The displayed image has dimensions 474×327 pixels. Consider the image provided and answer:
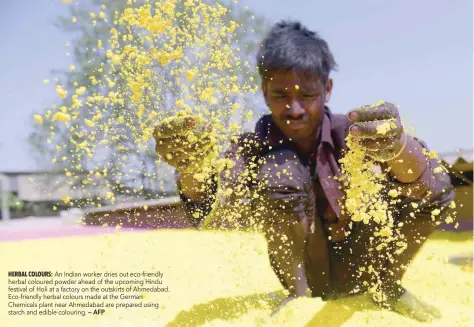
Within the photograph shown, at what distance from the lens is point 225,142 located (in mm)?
1552

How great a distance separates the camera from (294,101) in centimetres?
160

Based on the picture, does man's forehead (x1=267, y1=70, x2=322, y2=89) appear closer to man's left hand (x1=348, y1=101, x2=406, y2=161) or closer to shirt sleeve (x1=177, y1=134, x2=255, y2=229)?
shirt sleeve (x1=177, y1=134, x2=255, y2=229)

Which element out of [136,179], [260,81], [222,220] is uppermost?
[260,81]

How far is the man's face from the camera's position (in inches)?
63.0

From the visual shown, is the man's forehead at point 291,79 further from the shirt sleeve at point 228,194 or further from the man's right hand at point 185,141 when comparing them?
the man's right hand at point 185,141

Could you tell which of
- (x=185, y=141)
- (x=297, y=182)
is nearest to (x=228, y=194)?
(x=297, y=182)

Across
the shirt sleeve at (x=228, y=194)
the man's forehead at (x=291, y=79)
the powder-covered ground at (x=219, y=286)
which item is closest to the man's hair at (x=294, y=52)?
the man's forehead at (x=291, y=79)

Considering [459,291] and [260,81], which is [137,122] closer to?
[260,81]

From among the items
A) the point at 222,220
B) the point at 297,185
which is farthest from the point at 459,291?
the point at 222,220

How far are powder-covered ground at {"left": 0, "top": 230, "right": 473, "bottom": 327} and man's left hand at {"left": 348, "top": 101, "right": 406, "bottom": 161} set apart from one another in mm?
574

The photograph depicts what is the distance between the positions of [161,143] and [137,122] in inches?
11.0

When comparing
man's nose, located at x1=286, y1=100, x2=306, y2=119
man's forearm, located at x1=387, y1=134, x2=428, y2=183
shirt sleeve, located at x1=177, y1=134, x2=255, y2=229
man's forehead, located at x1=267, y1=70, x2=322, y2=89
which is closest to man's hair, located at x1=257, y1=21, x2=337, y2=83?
man's forehead, located at x1=267, y1=70, x2=322, y2=89

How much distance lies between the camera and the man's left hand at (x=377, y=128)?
116cm

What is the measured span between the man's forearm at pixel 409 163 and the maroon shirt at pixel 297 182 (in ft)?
0.09
